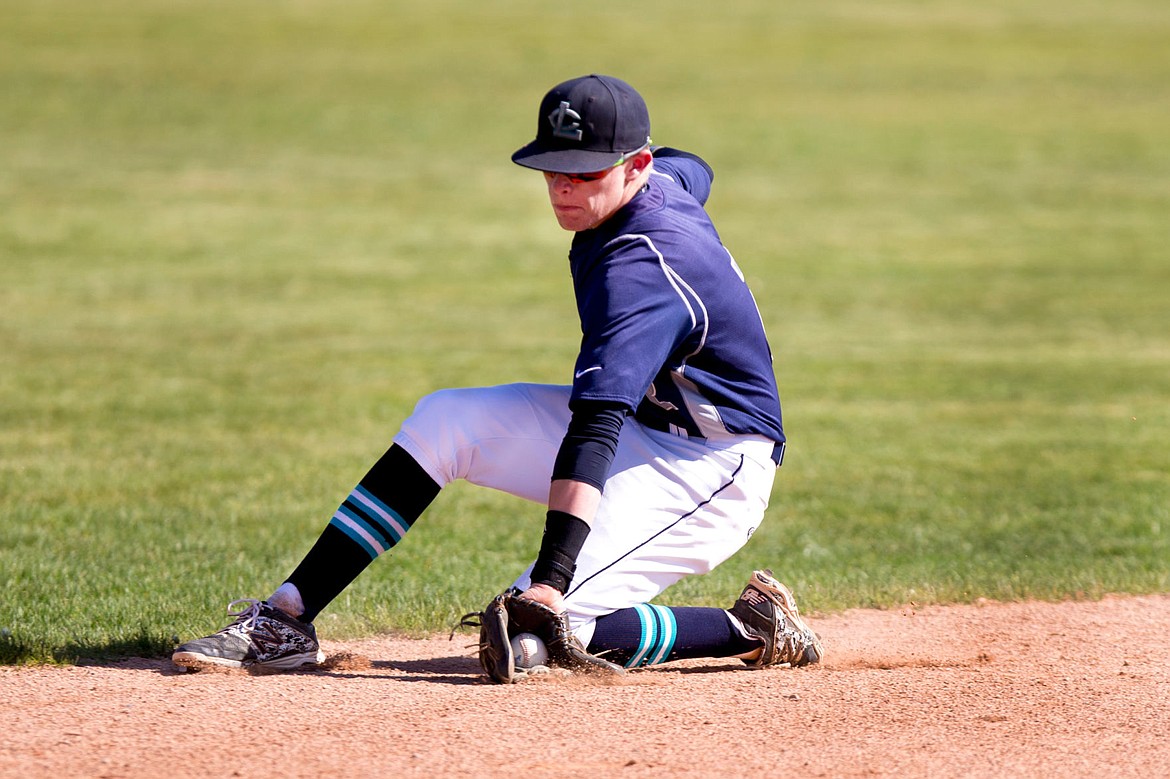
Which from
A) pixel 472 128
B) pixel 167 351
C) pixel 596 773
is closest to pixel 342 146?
pixel 472 128

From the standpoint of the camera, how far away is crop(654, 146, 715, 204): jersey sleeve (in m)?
5.38

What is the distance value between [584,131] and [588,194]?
8.0 inches

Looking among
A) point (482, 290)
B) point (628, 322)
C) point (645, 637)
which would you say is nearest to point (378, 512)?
point (645, 637)

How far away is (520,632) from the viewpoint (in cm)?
462

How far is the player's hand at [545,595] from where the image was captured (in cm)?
444

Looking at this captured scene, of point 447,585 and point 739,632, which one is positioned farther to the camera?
point 447,585

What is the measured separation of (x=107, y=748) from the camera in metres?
3.95

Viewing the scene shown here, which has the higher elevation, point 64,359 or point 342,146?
point 342,146

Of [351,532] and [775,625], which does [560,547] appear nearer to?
[351,532]

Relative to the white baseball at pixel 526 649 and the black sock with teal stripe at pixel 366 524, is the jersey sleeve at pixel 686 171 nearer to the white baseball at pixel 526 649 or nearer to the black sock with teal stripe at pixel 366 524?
the black sock with teal stripe at pixel 366 524

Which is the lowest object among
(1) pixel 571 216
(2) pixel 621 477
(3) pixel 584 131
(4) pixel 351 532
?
(4) pixel 351 532

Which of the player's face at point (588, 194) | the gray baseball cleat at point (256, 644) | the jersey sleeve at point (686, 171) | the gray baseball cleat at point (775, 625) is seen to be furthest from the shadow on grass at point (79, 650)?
the jersey sleeve at point (686, 171)

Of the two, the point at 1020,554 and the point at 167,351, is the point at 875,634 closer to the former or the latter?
the point at 1020,554

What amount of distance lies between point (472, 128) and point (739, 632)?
2433cm
